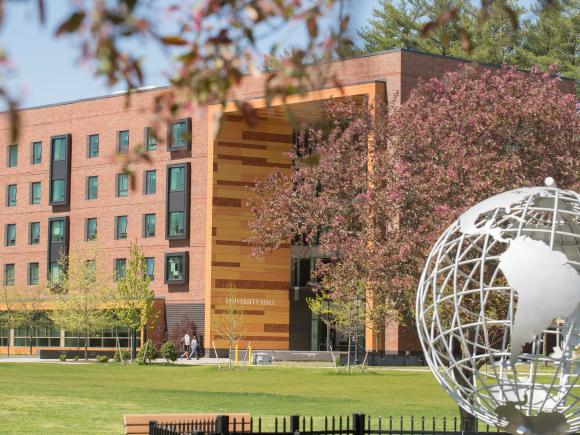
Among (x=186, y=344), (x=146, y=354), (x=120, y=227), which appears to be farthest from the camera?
(x=120, y=227)

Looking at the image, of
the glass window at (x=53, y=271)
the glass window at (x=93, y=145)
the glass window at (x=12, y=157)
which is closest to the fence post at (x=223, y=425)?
the glass window at (x=53, y=271)

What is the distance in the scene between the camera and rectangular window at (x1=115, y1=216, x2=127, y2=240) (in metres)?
74.6

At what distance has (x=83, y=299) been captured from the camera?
65.9m

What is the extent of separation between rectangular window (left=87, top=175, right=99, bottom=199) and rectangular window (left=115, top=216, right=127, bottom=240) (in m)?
2.42

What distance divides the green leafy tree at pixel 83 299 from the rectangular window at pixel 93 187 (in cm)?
596

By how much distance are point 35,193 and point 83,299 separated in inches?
606

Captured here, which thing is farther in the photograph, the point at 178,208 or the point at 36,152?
the point at 36,152

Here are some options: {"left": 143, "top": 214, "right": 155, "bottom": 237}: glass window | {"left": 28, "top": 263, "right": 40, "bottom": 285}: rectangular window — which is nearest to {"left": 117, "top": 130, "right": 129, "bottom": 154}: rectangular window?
{"left": 143, "top": 214, "right": 155, "bottom": 237}: glass window

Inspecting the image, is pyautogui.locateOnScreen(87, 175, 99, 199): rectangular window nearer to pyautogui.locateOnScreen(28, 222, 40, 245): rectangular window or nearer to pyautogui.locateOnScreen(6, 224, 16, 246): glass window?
pyautogui.locateOnScreen(28, 222, 40, 245): rectangular window

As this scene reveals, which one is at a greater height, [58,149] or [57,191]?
[58,149]

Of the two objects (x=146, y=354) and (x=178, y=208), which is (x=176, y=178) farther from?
(x=146, y=354)

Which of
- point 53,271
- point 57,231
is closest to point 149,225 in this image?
point 57,231

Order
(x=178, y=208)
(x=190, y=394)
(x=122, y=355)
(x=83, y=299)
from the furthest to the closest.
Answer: (x=178, y=208) → (x=83, y=299) → (x=122, y=355) → (x=190, y=394)

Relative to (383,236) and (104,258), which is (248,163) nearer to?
(104,258)
